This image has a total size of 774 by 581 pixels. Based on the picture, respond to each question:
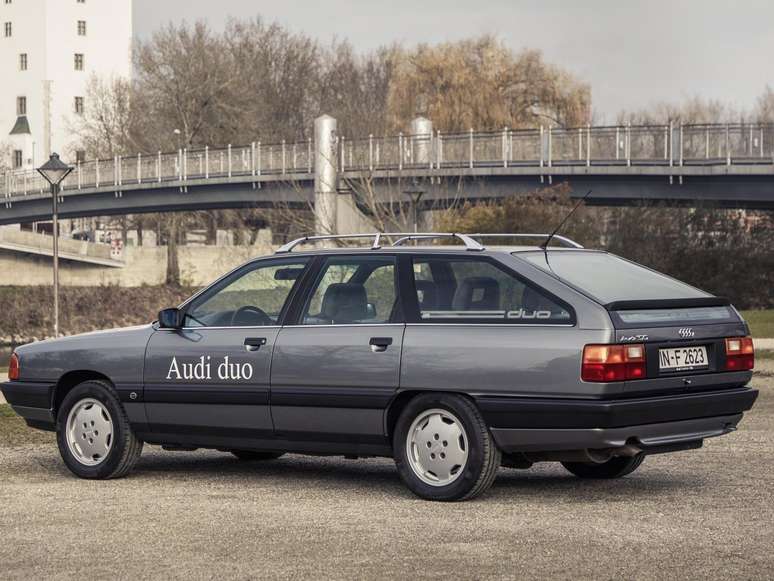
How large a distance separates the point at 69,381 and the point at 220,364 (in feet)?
4.47

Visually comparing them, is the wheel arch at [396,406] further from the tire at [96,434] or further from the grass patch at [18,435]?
the grass patch at [18,435]

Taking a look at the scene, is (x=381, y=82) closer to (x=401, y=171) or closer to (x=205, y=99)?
(x=205, y=99)

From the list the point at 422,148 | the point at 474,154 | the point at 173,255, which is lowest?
the point at 173,255

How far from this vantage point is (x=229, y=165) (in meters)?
60.5

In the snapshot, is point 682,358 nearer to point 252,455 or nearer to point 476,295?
point 476,295

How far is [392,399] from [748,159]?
3550 centimetres

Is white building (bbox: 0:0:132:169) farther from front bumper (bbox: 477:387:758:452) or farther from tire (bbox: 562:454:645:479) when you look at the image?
front bumper (bbox: 477:387:758:452)

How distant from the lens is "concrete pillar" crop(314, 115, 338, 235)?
54125 mm

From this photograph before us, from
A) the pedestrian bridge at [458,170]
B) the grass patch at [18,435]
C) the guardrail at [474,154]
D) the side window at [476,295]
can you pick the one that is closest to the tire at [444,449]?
the side window at [476,295]

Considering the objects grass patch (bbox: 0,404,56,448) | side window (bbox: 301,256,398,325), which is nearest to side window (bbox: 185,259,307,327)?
side window (bbox: 301,256,398,325)

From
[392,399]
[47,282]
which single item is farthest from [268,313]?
[47,282]

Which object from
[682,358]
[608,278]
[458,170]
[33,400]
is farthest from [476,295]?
[458,170]

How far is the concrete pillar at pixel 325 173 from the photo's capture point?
178 ft

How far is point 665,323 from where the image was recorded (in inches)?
350
